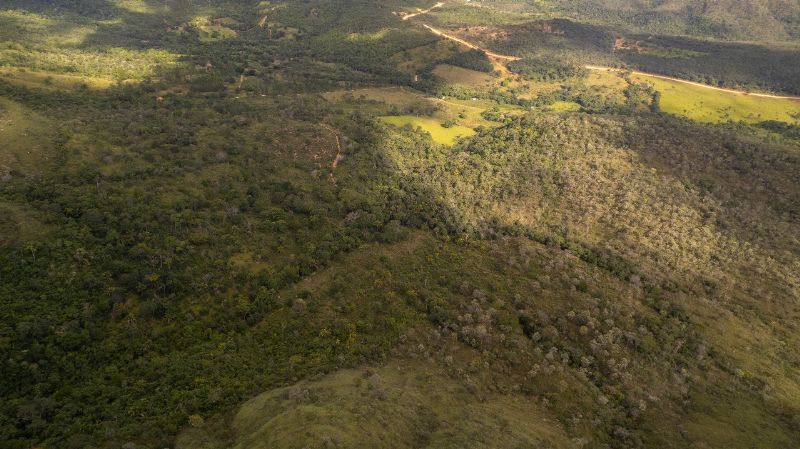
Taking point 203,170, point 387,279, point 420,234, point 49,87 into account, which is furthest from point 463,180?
point 49,87

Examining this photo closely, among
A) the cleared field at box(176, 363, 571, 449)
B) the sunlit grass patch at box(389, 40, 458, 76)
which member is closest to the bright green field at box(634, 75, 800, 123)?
the sunlit grass patch at box(389, 40, 458, 76)

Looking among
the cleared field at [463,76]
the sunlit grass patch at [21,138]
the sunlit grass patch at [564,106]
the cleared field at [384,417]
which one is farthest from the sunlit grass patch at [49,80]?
the sunlit grass patch at [564,106]

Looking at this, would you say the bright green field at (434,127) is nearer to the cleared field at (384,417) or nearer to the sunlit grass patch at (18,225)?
the cleared field at (384,417)

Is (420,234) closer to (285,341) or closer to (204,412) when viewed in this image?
(285,341)

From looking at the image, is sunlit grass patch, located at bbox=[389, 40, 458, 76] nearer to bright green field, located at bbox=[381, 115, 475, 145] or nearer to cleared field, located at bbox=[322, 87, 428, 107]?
cleared field, located at bbox=[322, 87, 428, 107]

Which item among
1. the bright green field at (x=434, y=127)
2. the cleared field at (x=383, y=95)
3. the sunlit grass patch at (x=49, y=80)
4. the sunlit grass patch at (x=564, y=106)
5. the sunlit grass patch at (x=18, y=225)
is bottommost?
the sunlit grass patch at (x=18, y=225)

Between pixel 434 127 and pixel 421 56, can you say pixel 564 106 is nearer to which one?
pixel 421 56
